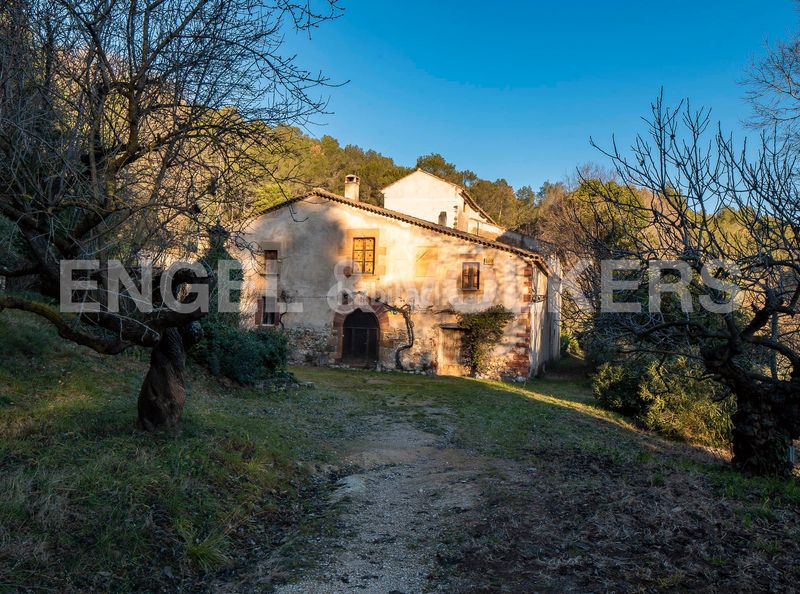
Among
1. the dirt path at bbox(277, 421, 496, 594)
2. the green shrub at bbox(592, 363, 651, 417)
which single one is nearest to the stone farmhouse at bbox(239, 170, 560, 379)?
the green shrub at bbox(592, 363, 651, 417)

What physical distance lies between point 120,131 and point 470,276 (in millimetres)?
16103

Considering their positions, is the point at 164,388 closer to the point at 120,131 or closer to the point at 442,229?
the point at 120,131

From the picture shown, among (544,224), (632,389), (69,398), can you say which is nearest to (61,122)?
(69,398)

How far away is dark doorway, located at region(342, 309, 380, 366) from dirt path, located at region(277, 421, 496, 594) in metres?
12.6

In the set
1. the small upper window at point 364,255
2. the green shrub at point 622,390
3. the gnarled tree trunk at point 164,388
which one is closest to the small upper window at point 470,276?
the small upper window at point 364,255

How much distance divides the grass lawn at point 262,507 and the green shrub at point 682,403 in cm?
487

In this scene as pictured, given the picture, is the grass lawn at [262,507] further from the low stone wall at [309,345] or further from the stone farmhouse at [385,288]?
the low stone wall at [309,345]

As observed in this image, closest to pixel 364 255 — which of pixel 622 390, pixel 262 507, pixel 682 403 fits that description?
pixel 622 390

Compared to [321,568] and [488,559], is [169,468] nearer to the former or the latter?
[321,568]

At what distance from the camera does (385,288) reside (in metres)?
21.0

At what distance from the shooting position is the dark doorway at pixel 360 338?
21.3 metres

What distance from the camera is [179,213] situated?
5012mm

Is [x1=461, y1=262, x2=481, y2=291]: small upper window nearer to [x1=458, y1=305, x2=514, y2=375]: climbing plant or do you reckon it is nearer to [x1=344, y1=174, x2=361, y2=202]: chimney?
[x1=458, y1=305, x2=514, y2=375]: climbing plant

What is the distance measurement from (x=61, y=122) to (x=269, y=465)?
4157mm
